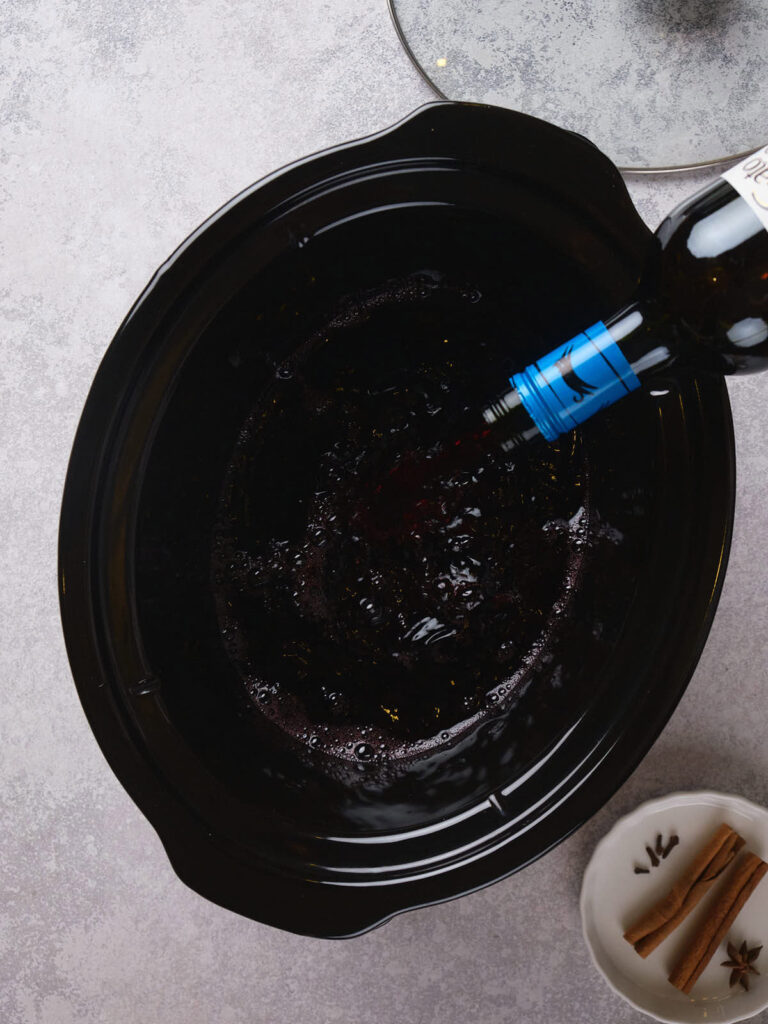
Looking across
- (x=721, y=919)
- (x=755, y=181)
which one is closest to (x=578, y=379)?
(x=755, y=181)

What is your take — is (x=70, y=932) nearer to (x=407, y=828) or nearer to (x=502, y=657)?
(x=407, y=828)

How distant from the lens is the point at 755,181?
525 millimetres

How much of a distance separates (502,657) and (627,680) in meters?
0.15

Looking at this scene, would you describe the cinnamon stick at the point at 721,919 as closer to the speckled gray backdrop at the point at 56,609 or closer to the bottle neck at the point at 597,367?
the speckled gray backdrop at the point at 56,609

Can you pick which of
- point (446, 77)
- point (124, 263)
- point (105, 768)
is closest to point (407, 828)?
point (105, 768)

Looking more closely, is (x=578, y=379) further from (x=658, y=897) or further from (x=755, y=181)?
(x=658, y=897)

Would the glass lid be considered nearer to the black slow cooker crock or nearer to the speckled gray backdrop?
the speckled gray backdrop

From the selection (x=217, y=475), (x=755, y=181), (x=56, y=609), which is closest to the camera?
(x=755, y=181)

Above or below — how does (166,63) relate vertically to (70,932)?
above

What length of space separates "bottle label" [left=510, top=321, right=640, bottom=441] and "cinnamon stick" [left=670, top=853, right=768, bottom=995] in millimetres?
569

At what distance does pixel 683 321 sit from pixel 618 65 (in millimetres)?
476

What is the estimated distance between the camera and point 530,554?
2.80 ft

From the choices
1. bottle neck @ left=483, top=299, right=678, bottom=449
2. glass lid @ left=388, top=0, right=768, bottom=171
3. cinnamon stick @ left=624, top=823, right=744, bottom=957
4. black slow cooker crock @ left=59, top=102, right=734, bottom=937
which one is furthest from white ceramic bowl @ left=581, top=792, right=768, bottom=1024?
glass lid @ left=388, top=0, right=768, bottom=171

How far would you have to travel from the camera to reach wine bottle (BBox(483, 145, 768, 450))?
0.57 m
